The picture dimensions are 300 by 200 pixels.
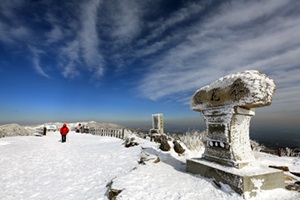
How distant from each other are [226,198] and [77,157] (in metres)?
8.75

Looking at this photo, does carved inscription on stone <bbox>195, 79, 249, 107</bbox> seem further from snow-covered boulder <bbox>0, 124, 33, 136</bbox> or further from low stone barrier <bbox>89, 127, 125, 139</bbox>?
snow-covered boulder <bbox>0, 124, 33, 136</bbox>

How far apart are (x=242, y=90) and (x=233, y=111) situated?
613 mm

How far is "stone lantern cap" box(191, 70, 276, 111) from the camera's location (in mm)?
4508

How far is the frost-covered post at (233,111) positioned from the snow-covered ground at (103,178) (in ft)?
3.03

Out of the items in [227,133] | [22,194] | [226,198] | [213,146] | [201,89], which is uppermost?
[201,89]

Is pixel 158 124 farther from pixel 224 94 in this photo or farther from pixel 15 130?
pixel 15 130

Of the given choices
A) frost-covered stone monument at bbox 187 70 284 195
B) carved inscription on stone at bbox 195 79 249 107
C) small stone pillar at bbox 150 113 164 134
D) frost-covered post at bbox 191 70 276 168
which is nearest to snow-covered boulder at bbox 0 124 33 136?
small stone pillar at bbox 150 113 164 134

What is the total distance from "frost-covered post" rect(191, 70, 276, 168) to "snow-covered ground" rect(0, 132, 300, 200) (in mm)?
923

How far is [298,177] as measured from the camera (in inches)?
214

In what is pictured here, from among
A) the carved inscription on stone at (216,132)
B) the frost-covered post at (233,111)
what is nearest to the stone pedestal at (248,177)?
the frost-covered post at (233,111)

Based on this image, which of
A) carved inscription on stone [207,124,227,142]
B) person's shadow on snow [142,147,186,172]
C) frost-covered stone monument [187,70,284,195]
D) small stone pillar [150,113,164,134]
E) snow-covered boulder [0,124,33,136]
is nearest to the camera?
frost-covered stone monument [187,70,284,195]

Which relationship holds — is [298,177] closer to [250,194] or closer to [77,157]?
[250,194]

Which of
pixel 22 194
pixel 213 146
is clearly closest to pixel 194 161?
pixel 213 146

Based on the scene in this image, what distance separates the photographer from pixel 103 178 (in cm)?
694
